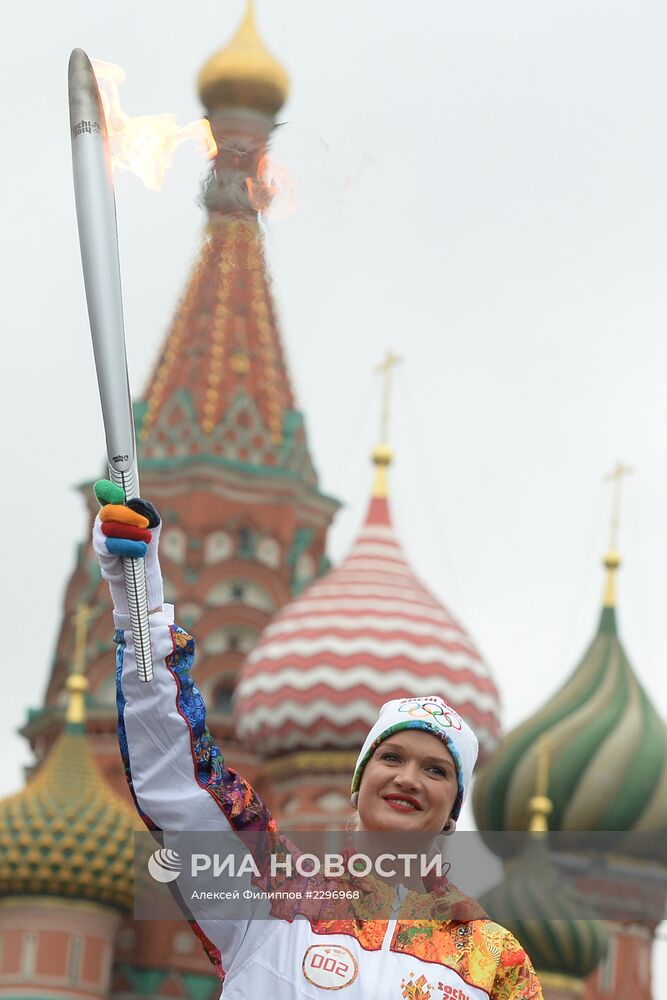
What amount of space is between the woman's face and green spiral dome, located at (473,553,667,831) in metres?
27.0

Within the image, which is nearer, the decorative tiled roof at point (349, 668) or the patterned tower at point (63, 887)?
the patterned tower at point (63, 887)

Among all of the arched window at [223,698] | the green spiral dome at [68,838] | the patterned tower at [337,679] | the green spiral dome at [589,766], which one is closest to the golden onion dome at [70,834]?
the green spiral dome at [68,838]

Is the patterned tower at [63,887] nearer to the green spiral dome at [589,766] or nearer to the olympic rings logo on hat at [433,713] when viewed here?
the green spiral dome at [589,766]

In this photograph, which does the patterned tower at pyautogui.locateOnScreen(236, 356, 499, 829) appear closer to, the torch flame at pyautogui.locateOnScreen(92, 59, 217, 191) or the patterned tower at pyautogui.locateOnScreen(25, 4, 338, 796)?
the patterned tower at pyautogui.locateOnScreen(25, 4, 338, 796)

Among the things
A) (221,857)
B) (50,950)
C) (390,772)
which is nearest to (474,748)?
(390,772)

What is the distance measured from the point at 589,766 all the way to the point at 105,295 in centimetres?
2758

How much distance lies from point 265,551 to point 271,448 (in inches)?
47.6

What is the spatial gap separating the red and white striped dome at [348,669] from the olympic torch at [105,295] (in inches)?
961

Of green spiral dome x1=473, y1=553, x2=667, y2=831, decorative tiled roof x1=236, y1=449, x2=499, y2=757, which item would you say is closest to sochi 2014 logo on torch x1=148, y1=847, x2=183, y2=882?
decorative tiled roof x1=236, y1=449, x2=499, y2=757

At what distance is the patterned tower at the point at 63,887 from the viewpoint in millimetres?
27938

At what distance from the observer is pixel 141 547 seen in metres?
4.60

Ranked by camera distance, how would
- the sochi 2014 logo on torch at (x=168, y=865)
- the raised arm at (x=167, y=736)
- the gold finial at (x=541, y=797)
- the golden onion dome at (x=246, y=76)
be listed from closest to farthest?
the raised arm at (x=167, y=736)
the sochi 2014 logo on torch at (x=168, y=865)
the golden onion dome at (x=246, y=76)
the gold finial at (x=541, y=797)

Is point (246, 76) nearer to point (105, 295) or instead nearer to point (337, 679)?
point (337, 679)

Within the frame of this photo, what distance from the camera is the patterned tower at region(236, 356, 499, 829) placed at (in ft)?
96.6
